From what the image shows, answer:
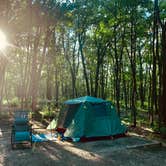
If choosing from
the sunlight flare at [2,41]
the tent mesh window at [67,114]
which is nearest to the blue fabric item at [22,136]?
the tent mesh window at [67,114]

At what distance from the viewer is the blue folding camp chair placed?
895cm

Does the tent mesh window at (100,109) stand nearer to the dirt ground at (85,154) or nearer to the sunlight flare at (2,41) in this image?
the dirt ground at (85,154)

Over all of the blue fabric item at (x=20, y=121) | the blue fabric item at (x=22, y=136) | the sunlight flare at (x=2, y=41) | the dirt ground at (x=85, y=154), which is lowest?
the dirt ground at (x=85, y=154)

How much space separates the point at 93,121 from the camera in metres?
10.7

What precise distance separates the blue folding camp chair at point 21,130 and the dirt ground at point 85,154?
35 centimetres

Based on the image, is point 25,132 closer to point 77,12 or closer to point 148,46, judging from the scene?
point 77,12

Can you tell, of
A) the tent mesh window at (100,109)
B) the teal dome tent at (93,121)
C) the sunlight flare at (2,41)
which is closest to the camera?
the teal dome tent at (93,121)

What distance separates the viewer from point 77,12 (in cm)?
1867

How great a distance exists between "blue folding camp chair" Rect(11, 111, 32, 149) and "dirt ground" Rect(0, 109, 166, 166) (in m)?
0.35

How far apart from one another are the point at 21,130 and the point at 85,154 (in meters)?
2.65

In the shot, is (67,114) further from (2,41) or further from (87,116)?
(2,41)

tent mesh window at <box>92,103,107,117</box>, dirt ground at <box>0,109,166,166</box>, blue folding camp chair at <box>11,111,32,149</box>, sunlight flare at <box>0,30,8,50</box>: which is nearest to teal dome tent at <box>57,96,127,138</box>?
tent mesh window at <box>92,103,107,117</box>

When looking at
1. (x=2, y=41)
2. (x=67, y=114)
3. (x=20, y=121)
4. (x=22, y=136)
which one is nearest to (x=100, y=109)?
(x=67, y=114)

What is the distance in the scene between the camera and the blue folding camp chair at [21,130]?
895 cm
